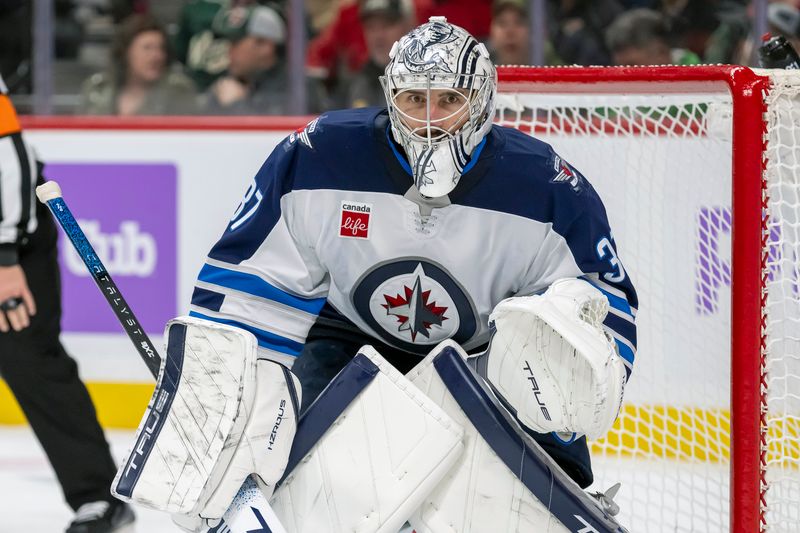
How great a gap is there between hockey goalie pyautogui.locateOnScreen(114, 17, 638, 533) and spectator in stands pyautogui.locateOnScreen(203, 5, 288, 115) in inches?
84.1

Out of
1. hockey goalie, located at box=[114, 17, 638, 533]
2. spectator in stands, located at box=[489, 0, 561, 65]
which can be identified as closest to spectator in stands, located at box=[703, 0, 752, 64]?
spectator in stands, located at box=[489, 0, 561, 65]

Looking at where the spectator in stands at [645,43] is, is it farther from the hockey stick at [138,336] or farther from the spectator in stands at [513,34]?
the hockey stick at [138,336]

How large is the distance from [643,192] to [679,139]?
353 mm

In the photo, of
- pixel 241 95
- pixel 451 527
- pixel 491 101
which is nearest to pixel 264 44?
pixel 241 95

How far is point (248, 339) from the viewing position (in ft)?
5.93

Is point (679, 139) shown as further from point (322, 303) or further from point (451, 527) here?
point (451, 527)

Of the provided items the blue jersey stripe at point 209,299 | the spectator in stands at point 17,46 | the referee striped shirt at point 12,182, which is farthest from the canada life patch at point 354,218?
the spectator in stands at point 17,46

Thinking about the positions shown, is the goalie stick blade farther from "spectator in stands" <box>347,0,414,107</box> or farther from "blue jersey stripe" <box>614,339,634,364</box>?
"spectator in stands" <box>347,0,414,107</box>

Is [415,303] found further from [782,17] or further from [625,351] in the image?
[782,17]

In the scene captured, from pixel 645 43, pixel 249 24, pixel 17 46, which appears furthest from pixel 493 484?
pixel 17 46

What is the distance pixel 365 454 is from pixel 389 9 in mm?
2580

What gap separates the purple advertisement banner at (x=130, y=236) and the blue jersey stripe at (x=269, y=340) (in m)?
1.83

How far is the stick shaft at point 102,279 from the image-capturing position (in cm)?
198

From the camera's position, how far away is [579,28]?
393 cm
